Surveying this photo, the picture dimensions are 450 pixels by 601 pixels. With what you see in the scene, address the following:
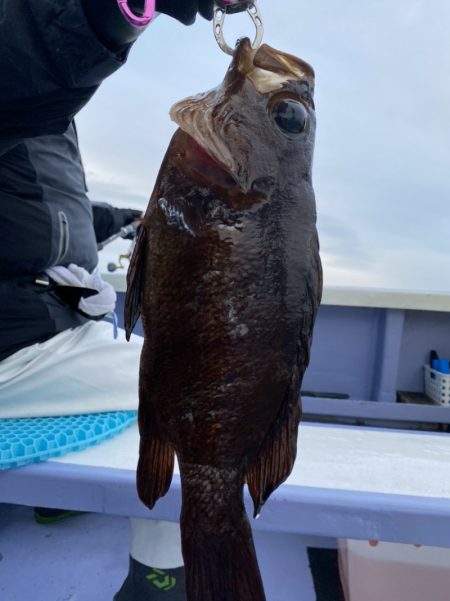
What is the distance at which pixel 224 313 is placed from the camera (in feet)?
3.26

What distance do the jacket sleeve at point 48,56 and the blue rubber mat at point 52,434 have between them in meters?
0.97

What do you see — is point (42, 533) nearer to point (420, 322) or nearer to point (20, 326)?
point (20, 326)

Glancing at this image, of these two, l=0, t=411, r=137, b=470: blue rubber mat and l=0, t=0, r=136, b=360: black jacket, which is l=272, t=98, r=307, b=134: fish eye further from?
l=0, t=411, r=137, b=470: blue rubber mat

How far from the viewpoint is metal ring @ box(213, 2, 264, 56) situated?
104 cm

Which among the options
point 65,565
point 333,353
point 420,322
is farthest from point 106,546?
point 420,322

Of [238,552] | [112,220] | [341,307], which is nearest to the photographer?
[238,552]

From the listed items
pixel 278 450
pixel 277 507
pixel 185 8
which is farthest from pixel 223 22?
pixel 277 507

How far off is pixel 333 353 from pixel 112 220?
2074mm

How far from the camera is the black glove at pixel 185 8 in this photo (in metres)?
1.10

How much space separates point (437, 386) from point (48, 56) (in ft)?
11.6

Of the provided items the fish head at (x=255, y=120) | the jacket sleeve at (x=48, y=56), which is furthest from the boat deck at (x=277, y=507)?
the jacket sleeve at (x=48, y=56)

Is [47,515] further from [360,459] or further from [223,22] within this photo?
[223,22]

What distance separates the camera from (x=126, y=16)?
3.42 feet

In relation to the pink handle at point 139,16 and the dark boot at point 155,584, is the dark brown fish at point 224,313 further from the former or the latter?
the dark boot at point 155,584
